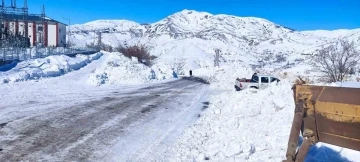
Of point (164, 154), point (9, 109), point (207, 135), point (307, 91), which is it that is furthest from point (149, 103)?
point (307, 91)

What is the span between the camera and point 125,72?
97.2ft

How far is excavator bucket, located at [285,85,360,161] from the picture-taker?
4797mm

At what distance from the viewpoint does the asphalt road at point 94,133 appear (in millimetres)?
7832

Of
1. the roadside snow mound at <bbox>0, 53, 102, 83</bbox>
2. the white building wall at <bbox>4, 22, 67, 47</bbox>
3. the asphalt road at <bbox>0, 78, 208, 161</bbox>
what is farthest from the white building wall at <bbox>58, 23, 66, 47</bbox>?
the asphalt road at <bbox>0, 78, 208, 161</bbox>

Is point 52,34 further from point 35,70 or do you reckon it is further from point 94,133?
point 94,133

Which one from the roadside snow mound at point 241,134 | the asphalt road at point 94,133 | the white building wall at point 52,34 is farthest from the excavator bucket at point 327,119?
the white building wall at point 52,34

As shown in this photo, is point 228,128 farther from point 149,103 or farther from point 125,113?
point 149,103

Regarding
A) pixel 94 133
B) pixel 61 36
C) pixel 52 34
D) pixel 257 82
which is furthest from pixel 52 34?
pixel 94 133

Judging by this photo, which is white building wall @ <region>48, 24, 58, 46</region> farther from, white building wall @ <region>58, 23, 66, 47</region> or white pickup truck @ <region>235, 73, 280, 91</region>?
white pickup truck @ <region>235, 73, 280, 91</region>

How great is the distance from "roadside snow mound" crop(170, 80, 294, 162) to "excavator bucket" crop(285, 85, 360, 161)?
2122mm

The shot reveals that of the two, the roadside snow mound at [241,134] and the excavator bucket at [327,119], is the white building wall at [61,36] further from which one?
the excavator bucket at [327,119]

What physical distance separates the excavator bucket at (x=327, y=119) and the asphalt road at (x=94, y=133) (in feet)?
12.1

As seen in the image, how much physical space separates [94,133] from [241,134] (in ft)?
12.4

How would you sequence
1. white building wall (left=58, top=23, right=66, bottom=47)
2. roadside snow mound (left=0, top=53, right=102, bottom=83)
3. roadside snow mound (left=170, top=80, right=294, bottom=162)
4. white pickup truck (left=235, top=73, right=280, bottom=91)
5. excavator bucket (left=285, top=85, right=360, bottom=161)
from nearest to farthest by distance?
excavator bucket (left=285, top=85, right=360, bottom=161)
roadside snow mound (left=170, top=80, right=294, bottom=162)
roadside snow mound (left=0, top=53, right=102, bottom=83)
white pickup truck (left=235, top=73, right=280, bottom=91)
white building wall (left=58, top=23, right=66, bottom=47)
